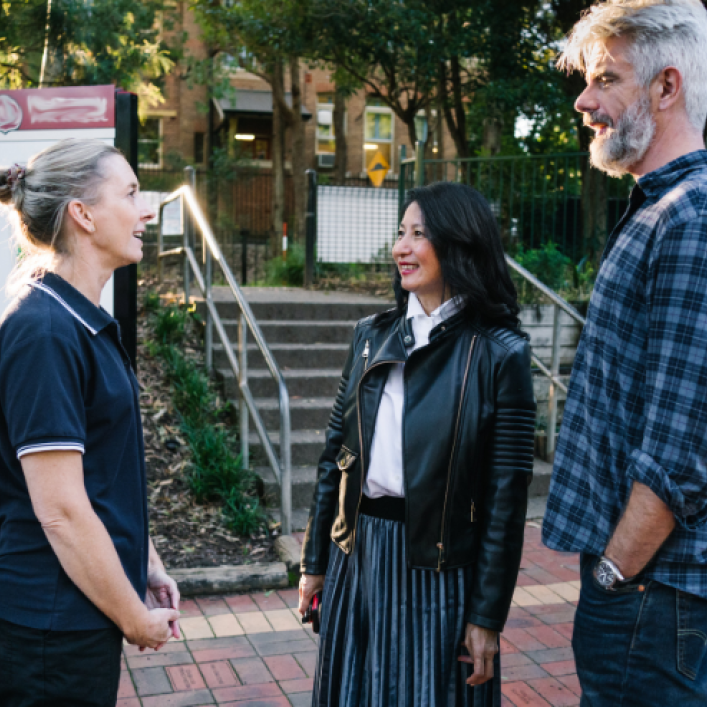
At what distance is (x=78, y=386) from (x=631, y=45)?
1.35 metres

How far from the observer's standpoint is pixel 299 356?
7.07 m

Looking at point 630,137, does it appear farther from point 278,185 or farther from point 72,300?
point 278,185

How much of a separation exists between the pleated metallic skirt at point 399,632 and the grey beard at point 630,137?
108cm

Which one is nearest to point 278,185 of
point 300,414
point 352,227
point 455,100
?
point 455,100

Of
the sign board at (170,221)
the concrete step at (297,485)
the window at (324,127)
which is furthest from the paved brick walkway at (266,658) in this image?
the window at (324,127)

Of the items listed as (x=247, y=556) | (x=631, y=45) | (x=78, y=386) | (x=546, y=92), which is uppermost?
(x=546, y=92)

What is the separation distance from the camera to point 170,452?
570cm

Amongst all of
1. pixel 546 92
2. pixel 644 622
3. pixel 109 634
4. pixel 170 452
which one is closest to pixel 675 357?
pixel 644 622

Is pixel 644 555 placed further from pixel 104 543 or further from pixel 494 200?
pixel 494 200

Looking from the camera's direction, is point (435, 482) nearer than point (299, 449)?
Yes

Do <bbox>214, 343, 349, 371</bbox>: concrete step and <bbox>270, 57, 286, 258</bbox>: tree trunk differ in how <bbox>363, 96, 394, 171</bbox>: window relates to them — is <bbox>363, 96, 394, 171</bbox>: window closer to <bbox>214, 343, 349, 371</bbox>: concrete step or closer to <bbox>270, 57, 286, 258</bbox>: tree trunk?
<bbox>270, 57, 286, 258</bbox>: tree trunk

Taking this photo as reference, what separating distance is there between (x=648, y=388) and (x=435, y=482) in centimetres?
69

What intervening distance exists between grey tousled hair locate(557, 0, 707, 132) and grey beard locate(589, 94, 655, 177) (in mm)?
55

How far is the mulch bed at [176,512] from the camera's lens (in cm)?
466
